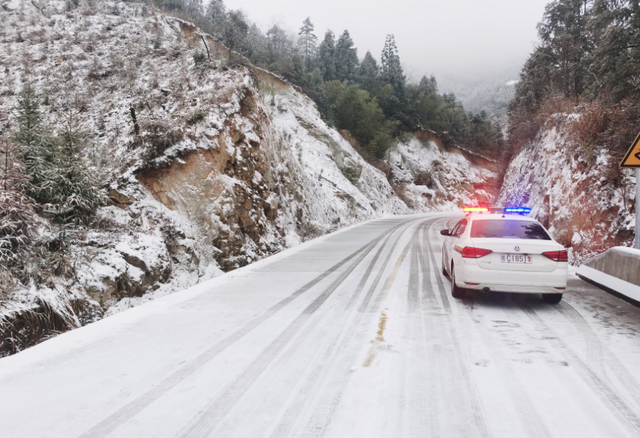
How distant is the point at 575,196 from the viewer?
13945 millimetres

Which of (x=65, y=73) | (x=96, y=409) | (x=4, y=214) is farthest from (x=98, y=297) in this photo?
(x=65, y=73)

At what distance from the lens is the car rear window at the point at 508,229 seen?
6.07 metres

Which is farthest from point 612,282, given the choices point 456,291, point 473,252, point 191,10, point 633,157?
point 191,10

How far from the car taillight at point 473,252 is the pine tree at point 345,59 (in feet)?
217

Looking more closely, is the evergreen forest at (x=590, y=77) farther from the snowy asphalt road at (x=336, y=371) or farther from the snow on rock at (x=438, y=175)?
the snow on rock at (x=438, y=175)

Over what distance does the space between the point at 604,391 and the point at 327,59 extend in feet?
241

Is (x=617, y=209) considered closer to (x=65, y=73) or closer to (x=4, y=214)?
(x=4, y=214)

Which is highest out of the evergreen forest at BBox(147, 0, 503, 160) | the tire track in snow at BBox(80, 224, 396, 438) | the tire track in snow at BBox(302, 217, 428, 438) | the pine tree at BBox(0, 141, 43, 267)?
the evergreen forest at BBox(147, 0, 503, 160)

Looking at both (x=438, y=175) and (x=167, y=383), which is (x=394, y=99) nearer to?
(x=438, y=175)

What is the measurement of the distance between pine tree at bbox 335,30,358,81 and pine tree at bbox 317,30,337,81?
3.56 feet

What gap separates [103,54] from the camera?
17.9 m

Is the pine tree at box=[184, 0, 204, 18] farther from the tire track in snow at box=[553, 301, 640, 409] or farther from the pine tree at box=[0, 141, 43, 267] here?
the tire track in snow at box=[553, 301, 640, 409]

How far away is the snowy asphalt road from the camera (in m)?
2.73

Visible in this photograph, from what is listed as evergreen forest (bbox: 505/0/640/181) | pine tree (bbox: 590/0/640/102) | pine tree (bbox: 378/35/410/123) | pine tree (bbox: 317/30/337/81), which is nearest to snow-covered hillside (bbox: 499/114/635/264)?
evergreen forest (bbox: 505/0/640/181)
